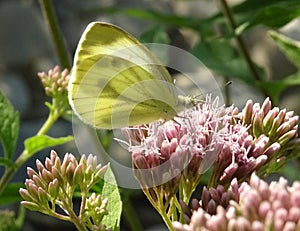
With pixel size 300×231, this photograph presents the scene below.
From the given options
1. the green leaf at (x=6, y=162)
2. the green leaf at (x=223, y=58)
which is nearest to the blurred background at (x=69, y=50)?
the green leaf at (x=223, y=58)

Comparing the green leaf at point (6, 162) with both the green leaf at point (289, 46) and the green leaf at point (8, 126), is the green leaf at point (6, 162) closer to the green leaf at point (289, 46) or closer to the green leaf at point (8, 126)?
the green leaf at point (8, 126)

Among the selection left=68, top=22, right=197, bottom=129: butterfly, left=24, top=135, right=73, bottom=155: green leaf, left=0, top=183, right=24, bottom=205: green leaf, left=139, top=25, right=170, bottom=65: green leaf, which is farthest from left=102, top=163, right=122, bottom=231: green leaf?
left=139, top=25, right=170, bottom=65: green leaf

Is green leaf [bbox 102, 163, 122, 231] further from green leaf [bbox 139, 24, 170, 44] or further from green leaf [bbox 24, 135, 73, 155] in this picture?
green leaf [bbox 139, 24, 170, 44]

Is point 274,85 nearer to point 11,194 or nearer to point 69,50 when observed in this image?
point 11,194

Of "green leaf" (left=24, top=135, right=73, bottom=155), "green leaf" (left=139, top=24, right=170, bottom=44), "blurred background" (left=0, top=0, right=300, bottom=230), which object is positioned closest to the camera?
"green leaf" (left=24, top=135, right=73, bottom=155)

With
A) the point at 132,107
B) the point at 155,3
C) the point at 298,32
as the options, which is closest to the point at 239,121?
the point at 132,107

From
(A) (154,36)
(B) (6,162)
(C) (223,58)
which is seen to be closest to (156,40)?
(A) (154,36)
